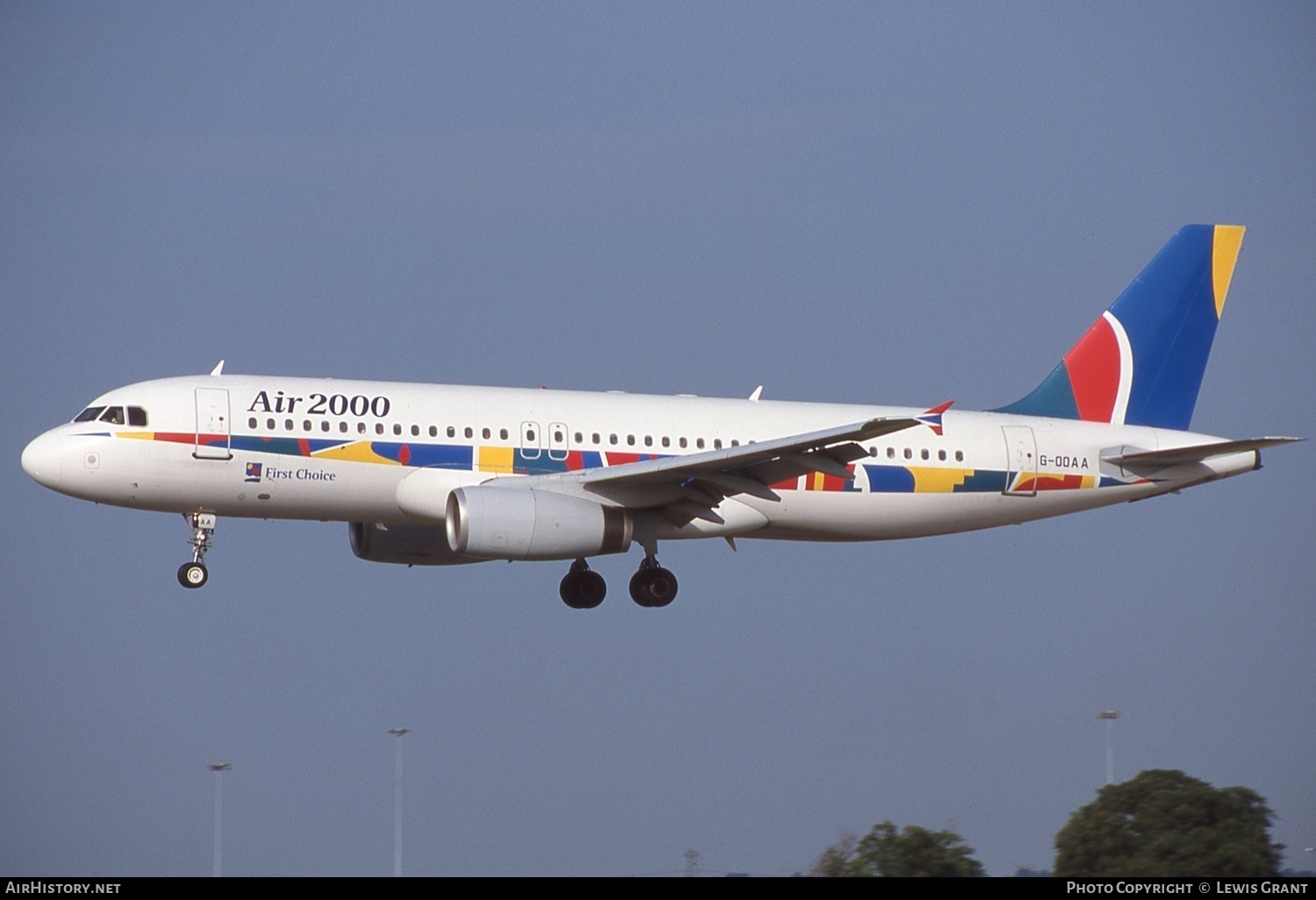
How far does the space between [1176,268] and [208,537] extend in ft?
74.3

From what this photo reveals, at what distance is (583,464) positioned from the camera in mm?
37844

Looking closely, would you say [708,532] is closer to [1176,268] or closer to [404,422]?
[404,422]

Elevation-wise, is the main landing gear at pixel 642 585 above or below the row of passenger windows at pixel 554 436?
below

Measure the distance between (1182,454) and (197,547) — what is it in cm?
1996

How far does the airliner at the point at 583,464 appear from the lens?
118 ft

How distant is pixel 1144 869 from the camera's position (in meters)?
37.8

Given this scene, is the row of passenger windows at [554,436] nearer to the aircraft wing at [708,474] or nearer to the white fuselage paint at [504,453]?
the white fuselage paint at [504,453]

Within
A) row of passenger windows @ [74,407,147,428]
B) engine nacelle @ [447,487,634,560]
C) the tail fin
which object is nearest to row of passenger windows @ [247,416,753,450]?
engine nacelle @ [447,487,634,560]

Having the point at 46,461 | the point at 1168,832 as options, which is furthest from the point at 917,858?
the point at 46,461

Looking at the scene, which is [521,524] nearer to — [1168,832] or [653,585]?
[653,585]

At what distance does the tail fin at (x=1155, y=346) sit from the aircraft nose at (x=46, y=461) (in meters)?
20.0

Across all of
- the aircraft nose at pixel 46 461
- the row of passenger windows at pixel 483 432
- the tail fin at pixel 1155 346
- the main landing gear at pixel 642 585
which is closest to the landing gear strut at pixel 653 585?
the main landing gear at pixel 642 585
